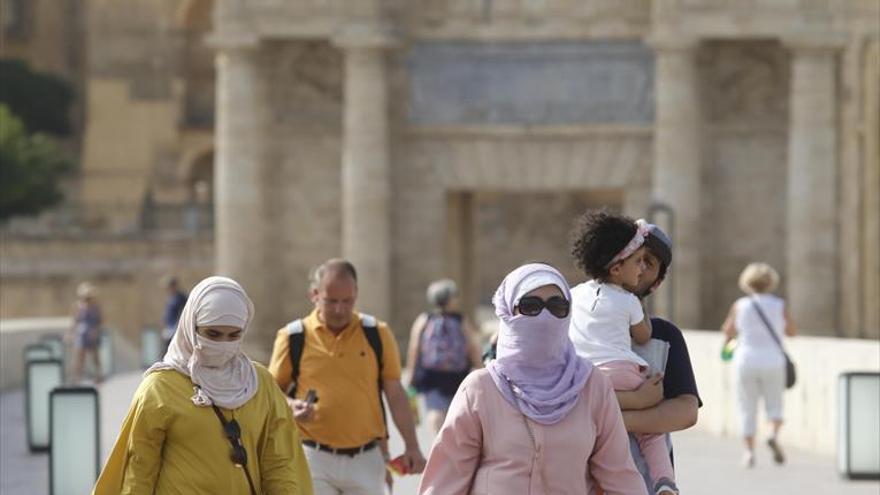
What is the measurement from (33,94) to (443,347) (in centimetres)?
5187

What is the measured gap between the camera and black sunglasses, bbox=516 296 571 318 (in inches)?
292

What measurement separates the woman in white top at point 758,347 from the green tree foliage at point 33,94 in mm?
52078

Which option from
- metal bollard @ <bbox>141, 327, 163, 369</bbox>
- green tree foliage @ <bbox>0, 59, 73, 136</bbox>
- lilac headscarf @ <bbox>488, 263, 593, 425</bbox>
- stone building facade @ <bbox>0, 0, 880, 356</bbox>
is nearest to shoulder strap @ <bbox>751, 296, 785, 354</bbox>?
lilac headscarf @ <bbox>488, 263, 593, 425</bbox>

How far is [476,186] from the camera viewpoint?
107 ft

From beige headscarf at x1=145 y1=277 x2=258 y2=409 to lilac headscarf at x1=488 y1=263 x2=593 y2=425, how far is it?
1166 mm

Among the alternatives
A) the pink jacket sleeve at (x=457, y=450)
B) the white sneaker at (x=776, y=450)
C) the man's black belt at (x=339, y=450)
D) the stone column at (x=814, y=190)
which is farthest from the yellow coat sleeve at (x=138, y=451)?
the stone column at (x=814, y=190)

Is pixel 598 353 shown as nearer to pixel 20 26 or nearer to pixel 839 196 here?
pixel 839 196

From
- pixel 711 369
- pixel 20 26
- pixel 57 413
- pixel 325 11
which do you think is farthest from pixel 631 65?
pixel 20 26

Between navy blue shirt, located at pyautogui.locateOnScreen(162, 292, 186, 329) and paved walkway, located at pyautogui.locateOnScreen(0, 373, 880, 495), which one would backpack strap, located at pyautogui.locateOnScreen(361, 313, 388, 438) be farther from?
navy blue shirt, located at pyautogui.locateOnScreen(162, 292, 186, 329)

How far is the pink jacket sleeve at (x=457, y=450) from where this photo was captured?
24.4 feet

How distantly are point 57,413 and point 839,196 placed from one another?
56.7 feet

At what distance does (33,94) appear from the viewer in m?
67.9

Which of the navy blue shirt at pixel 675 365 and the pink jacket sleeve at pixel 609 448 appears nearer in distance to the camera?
the pink jacket sleeve at pixel 609 448

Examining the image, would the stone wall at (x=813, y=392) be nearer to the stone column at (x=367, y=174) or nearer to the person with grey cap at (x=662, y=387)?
the person with grey cap at (x=662, y=387)
